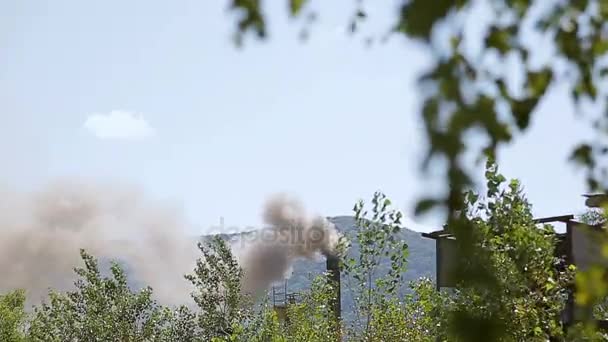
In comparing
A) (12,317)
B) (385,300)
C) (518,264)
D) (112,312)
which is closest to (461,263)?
(518,264)

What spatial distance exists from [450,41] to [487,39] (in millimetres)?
213

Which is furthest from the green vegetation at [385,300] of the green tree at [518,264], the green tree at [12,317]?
the green tree at [12,317]

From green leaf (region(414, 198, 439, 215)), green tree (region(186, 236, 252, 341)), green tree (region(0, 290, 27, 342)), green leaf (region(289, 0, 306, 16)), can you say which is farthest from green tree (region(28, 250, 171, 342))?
green leaf (region(414, 198, 439, 215))

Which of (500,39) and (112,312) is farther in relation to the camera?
(112,312)

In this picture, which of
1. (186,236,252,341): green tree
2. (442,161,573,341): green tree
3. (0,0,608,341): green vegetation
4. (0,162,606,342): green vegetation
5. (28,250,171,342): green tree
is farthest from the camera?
(186,236,252,341): green tree

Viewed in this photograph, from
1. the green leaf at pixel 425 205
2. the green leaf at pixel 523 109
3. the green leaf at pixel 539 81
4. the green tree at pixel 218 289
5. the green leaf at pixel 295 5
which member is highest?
the green tree at pixel 218 289

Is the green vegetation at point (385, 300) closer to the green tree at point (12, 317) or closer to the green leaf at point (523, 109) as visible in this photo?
the green leaf at point (523, 109)

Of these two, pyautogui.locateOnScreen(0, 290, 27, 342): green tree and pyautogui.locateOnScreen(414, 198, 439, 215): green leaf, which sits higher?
pyautogui.locateOnScreen(0, 290, 27, 342): green tree

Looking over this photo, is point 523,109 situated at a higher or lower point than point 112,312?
lower

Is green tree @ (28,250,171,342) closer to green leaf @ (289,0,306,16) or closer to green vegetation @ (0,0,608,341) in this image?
green vegetation @ (0,0,608,341)

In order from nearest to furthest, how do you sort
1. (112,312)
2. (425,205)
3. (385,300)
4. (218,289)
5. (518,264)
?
(425,205) < (518,264) < (385,300) < (112,312) < (218,289)

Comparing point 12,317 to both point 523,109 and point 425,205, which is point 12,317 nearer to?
point 523,109

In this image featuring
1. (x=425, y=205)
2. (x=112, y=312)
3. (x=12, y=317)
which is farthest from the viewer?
(x=12, y=317)

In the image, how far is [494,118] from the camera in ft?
5.77
